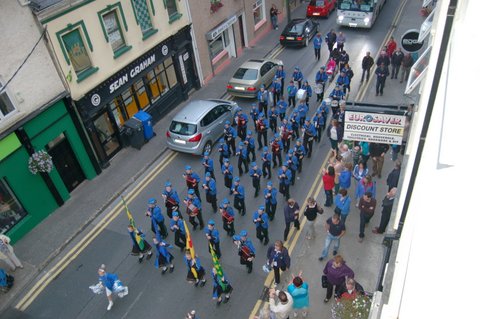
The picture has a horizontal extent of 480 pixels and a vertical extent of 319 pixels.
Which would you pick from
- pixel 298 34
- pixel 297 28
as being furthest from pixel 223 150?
pixel 297 28

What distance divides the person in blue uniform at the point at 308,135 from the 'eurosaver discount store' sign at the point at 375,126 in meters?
3.13

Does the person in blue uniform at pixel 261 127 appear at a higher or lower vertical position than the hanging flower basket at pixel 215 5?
lower

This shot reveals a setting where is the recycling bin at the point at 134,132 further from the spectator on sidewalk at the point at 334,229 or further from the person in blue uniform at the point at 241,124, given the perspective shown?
the spectator on sidewalk at the point at 334,229

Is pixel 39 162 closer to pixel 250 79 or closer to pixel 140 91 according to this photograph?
pixel 140 91

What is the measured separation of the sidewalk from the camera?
41.6ft

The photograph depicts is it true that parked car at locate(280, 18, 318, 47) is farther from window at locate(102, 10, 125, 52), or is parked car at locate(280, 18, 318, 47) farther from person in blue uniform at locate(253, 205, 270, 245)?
person in blue uniform at locate(253, 205, 270, 245)

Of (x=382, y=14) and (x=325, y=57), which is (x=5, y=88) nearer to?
(x=325, y=57)

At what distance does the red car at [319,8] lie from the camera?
1088 inches

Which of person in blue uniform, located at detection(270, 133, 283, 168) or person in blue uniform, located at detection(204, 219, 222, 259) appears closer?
person in blue uniform, located at detection(204, 219, 222, 259)

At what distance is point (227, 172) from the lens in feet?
45.0

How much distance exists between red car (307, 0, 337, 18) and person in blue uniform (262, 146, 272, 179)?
16.8 metres

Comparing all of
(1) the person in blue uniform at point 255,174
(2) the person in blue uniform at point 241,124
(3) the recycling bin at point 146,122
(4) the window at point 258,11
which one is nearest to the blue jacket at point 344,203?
(1) the person in blue uniform at point 255,174

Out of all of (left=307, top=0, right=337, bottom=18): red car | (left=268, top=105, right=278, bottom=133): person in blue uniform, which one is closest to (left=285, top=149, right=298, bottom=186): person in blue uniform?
(left=268, top=105, right=278, bottom=133): person in blue uniform

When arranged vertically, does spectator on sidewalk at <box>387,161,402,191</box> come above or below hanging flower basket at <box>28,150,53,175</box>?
below
